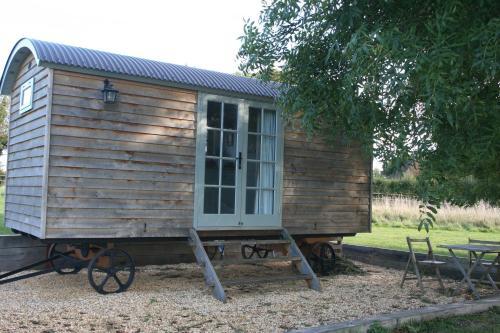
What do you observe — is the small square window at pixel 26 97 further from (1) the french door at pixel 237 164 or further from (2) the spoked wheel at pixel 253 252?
(2) the spoked wheel at pixel 253 252

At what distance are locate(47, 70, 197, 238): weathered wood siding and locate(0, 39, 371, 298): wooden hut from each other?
0.01 meters

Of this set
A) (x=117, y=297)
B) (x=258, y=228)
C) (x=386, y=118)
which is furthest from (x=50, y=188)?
(x=386, y=118)

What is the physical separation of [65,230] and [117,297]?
0.97 m

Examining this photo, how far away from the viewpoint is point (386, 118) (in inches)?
191

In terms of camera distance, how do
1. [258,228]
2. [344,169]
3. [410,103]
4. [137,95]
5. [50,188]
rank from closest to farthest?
[410,103]
[50,188]
[137,95]
[258,228]
[344,169]

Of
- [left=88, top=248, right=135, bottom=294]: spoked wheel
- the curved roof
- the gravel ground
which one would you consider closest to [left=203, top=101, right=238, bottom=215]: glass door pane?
the curved roof

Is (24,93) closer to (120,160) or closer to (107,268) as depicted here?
(120,160)

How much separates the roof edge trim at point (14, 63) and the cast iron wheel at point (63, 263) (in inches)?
101

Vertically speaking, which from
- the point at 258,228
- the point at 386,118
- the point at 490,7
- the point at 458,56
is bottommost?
the point at 258,228

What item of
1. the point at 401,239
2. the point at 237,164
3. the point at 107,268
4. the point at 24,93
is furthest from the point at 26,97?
the point at 401,239

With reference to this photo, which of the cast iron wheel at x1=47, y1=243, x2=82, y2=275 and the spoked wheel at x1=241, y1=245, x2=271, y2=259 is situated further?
the spoked wheel at x1=241, y1=245, x2=271, y2=259

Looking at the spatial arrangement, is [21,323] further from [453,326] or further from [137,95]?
[453,326]

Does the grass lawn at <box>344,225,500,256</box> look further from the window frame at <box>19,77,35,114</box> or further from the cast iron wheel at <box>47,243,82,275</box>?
the window frame at <box>19,77,35,114</box>

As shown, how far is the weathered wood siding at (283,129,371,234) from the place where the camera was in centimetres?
748
